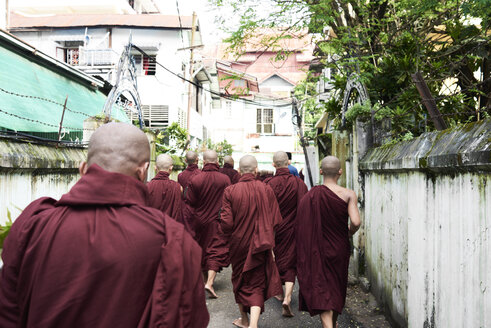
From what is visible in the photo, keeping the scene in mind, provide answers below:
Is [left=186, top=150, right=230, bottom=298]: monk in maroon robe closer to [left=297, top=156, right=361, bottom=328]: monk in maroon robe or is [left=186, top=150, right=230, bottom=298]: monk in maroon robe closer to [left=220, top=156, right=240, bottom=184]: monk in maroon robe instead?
[left=220, top=156, right=240, bottom=184]: monk in maroon robe

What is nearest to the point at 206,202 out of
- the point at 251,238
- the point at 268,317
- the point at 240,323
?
the point at 251,238

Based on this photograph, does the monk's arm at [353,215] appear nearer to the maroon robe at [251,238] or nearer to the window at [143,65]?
the maroon robe at [251,238]

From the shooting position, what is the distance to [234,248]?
A: 231 inches

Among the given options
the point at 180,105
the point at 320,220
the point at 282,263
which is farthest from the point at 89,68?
the point at 320,220

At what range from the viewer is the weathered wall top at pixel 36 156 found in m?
4.77

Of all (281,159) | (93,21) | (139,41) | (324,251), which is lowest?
(324,251)

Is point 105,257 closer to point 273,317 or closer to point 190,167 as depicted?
point 273,317

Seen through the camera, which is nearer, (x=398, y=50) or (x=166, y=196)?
(x=166, y=196)

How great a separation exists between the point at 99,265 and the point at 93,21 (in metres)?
20.6

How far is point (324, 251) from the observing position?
5.10m

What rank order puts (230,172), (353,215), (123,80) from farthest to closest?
(230,172) < (123,80) < (353,215)

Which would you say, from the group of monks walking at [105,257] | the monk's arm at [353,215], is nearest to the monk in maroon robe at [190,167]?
the monk's arm at [353,215]

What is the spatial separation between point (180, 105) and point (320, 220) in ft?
60.7

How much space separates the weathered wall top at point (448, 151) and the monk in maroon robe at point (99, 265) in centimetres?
195
